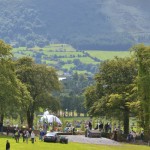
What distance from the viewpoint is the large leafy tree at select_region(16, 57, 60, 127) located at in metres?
99.2

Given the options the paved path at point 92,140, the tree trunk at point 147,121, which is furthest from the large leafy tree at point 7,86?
the tree trunk at point 147,121

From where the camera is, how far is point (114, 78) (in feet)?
292

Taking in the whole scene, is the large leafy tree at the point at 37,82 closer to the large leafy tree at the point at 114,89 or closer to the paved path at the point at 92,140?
the large leafy tree at the point at 114,89

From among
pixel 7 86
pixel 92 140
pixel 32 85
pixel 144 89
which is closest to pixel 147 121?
pixel 144 89

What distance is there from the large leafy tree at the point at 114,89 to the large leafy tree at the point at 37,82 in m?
12.6

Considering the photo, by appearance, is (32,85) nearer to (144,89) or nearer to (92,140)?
(144,89)

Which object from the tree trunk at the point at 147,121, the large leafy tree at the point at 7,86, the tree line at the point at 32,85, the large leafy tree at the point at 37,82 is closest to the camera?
the large leafy tree at the point at 7,86

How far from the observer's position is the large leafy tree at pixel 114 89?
84562 mm

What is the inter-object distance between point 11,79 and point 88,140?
15777 millimetres

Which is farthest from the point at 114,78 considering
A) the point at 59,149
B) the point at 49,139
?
the point at 59,149

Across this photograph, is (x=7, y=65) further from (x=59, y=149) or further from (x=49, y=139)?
(x=59, y=149)

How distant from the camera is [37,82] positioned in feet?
332

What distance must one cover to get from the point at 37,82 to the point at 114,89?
1954cm

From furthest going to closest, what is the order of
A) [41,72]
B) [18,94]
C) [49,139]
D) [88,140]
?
[41,72]
[18,94]
[88,140]
[49,139]
